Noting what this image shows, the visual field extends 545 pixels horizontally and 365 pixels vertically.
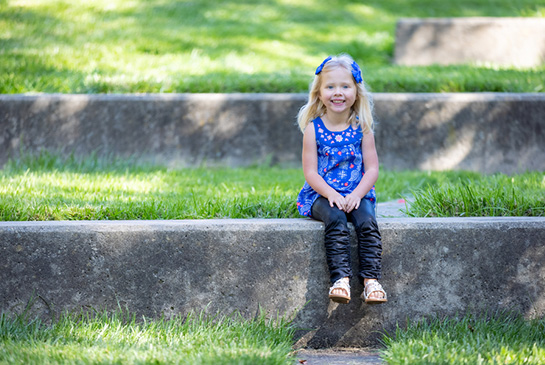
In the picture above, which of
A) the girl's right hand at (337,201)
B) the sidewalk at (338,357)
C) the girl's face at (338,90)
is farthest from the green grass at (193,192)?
the sidewalk at (338,357)

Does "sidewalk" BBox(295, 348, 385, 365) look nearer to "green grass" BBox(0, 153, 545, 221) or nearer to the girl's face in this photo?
"green grass" BBox(0, 153, 545, 221)

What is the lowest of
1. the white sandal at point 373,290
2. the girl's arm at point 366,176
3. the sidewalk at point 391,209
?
the white sandal at point 373,290

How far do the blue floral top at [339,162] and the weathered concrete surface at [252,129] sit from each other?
190 cm

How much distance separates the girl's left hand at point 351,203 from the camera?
2.94 metres

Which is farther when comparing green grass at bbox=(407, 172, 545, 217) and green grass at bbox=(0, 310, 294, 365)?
green grass at bbox=(407, 172, 545, 217)

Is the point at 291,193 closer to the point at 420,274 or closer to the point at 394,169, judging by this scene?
the point at 420,274

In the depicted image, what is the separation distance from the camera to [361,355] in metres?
2.89

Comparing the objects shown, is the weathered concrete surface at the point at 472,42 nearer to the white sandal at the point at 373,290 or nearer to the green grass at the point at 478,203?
the green grass at the point at 478,203

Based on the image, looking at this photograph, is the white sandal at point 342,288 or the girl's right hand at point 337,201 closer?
the white sandal at point 342,288

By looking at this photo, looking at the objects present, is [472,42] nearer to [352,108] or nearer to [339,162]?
[352,108]

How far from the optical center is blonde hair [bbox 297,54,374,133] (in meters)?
3.22

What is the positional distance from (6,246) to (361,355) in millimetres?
1800

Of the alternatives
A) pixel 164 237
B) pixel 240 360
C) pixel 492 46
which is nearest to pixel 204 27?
pixel 492 46

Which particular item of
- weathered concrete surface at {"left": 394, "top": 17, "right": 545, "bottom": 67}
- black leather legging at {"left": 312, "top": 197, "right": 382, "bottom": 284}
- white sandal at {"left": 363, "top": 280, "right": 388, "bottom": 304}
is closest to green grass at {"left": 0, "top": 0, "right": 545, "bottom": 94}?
weathered concrete surface at {"left": 394, "top": 17, "right": 545, "bottom": 67}
